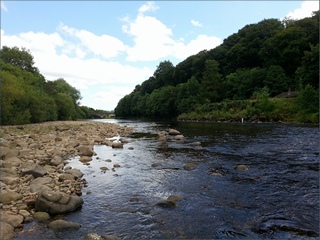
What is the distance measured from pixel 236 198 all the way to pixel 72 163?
8193 millimetres

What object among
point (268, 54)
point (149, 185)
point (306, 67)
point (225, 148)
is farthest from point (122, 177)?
point (268, 54)

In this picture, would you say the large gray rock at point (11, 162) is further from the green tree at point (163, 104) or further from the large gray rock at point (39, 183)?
the green tree at point (163, 104)

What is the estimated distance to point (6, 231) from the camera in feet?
17.6

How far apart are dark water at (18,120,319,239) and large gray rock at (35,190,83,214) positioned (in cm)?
27

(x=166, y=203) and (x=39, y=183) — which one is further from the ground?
(x=39, y=183)

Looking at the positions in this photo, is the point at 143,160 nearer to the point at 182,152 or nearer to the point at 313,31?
the point at 182,152

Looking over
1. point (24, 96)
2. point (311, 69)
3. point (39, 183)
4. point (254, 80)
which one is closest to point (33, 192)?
point (39, 183)

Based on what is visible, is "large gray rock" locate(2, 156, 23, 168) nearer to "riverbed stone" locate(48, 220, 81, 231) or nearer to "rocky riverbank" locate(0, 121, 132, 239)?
"rocky riverbank" locate(0, 121, 132, 239)

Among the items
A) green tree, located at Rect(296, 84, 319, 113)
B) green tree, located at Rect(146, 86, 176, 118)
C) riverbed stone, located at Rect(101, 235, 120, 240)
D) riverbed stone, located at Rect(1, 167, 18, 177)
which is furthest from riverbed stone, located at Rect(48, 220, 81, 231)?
green tree, located at Rect(146, 86, 176, 118)

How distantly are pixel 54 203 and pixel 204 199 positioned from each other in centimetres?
422

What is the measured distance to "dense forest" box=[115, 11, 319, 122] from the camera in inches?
1786

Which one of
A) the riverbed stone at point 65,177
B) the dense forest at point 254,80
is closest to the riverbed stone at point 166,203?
the riverbed stone at point 65,177

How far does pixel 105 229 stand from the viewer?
5.88 m

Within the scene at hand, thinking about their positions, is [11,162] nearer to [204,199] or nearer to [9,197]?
[9,197]
